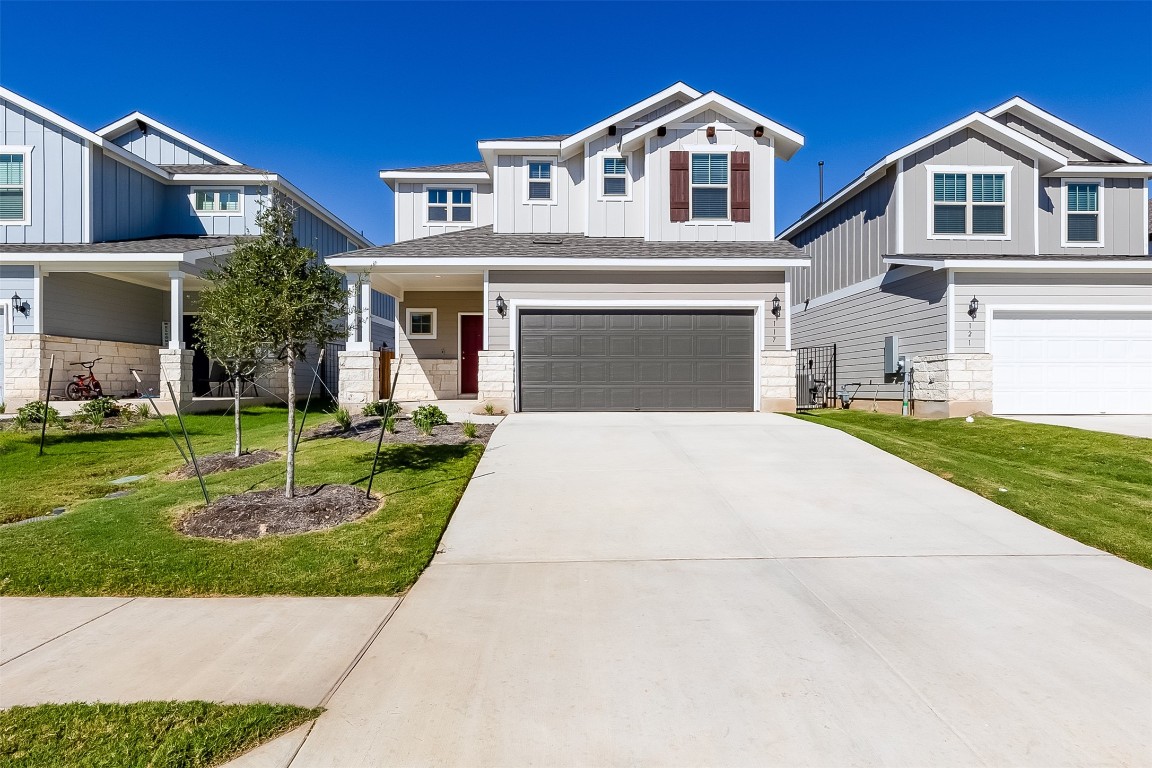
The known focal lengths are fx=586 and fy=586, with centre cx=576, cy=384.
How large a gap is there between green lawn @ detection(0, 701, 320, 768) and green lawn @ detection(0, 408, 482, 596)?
56.1 inches

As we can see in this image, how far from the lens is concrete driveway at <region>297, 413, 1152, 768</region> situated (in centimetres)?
251

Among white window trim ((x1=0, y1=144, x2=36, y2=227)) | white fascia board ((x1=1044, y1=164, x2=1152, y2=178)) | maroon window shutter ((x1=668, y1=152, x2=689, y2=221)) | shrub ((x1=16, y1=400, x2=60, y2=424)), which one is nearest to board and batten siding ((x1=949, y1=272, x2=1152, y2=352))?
white fascia board ((x1=1044, y1=164, x2=1152, y2=178))

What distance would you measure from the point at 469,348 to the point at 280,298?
11.3 meters

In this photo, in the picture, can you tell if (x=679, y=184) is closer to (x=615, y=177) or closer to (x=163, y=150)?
(x=615, y=177)

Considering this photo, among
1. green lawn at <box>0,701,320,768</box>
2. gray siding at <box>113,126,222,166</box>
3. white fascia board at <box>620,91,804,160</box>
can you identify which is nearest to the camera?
green lawn at <box>0,701,320,768</box>

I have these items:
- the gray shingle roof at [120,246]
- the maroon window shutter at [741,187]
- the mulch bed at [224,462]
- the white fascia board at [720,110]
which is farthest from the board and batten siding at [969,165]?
the gray shingle roof at [120,246]

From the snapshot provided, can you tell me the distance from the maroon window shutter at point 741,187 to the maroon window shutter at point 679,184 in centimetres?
115

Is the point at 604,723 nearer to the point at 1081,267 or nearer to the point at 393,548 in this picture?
the point at 393,548

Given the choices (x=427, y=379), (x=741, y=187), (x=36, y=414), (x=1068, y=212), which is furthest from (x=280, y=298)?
(x=1068, y=212)

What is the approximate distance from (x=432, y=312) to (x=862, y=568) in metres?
14.0

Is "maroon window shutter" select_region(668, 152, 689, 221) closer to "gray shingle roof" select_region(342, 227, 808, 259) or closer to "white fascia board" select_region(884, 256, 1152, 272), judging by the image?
"gray shingle roof" select_region(342, 227, 808, 259)

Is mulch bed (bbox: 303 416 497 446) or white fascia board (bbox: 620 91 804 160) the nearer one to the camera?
mulch bed (bbox: 303 416 497 446)

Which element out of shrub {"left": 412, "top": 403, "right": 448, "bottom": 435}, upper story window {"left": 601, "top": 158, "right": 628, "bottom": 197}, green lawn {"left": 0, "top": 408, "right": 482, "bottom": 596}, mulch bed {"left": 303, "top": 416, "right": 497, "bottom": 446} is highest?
upper story window {"left": 601, "top": 158, "right": 628, "bottom": 197}

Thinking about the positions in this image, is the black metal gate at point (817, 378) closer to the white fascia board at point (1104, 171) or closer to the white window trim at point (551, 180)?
the white fascia board at point (1104, 171)
